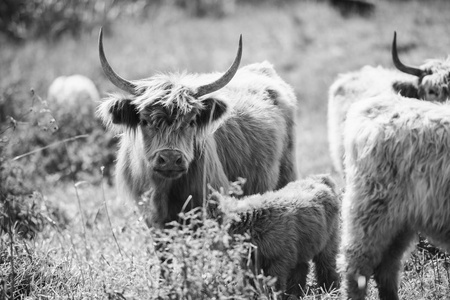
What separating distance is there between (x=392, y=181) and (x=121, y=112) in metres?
2.20

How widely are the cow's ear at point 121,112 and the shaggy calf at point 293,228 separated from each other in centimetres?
92

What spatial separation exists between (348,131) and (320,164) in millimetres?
4979

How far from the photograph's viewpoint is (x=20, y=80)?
45.7ft

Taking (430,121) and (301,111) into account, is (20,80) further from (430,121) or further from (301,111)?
(430,121)

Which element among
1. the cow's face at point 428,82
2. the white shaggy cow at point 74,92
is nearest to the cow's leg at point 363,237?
the cow's face at point 428,82

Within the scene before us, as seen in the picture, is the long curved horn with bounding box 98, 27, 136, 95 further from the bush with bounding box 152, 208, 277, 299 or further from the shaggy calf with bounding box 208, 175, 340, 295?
the bush with bounding box 152, 208, 277, 299

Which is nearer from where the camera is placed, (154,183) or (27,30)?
(154,183)

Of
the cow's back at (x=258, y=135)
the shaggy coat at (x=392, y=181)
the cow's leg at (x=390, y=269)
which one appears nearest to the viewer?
the shaggy coat at (x=392, y=181)

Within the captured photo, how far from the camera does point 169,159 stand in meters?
4.55

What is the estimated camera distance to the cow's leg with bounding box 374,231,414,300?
425 centimetres

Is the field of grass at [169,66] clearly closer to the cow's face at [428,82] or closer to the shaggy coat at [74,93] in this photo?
the shaggy coat at [74,93]

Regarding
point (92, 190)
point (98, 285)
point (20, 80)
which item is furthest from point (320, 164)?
point (20, 80)

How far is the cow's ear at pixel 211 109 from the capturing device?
491 cm

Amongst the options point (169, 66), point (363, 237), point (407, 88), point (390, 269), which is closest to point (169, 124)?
point (363, 237)
